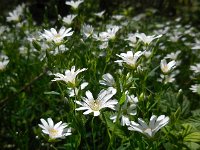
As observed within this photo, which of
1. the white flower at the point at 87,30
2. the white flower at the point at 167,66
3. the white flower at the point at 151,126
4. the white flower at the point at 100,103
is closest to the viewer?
the white flower at the point at 151,126

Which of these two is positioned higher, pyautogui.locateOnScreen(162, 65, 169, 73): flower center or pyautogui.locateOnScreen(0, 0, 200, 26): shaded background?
pyautogui.locateOnScreen(0, 0, 200, 26): shaded background

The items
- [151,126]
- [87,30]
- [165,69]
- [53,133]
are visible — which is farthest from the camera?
[87,30]

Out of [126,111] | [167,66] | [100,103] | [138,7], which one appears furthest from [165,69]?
[138,7]

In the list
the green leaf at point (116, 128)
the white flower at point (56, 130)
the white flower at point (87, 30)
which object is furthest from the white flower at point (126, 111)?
the white flower at point (87, 30)

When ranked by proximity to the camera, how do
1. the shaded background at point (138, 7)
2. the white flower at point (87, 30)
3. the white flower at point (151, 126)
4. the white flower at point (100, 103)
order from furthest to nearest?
the shaded background at point (138, 7), the white flower at point (87, 30), the white flower at point (100, 103), the white flower at point (151, 126)

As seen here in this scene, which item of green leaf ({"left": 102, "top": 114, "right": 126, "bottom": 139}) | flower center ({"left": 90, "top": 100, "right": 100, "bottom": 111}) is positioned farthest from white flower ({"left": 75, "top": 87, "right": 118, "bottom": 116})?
green leaf ({"left": 102, "top": 114, "right": 126, "bottom": 139})

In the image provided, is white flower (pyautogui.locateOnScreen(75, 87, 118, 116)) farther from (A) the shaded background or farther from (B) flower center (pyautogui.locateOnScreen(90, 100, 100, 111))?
(A) the shaded background

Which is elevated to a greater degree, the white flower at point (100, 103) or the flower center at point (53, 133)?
the white flower at point (100, 103)

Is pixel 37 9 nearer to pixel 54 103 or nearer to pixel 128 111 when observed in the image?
pixel 54 103

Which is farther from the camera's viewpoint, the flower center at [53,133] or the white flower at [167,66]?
the white flower at [167,66]

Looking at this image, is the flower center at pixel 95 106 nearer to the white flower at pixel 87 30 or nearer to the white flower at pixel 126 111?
the white flower at pixel 126 111

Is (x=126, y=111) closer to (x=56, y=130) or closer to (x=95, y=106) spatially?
(x=95, y=106)

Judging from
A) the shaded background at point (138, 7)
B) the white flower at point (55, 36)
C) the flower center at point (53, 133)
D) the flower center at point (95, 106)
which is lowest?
the flower center at point (53, 133)

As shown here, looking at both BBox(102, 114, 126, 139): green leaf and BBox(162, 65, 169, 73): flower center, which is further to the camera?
BBox(162, 65, 169, 73): flower center
